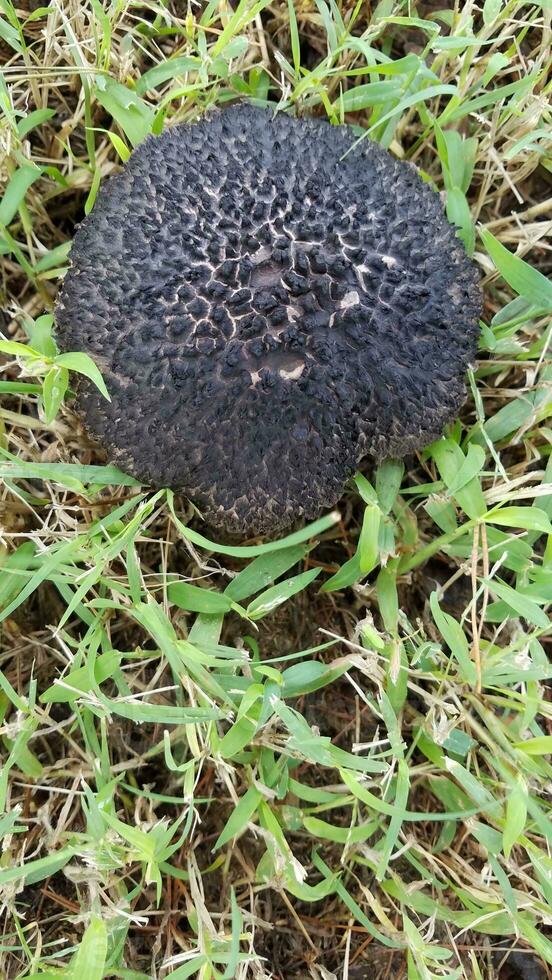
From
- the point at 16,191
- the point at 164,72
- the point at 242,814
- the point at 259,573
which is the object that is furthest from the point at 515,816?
the point at 164,72

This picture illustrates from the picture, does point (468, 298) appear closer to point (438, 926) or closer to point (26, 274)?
point (26, 274)

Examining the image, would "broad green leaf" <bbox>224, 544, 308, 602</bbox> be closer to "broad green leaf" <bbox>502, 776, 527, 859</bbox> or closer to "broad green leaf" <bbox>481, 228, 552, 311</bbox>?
"broad green leaf" <bbox>502, 776, 527, 859</bbox>

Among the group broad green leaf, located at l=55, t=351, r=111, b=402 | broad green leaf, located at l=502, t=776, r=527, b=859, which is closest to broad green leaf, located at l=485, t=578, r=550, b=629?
broad green leaf, located at l=502, t=776, r=527, b=859

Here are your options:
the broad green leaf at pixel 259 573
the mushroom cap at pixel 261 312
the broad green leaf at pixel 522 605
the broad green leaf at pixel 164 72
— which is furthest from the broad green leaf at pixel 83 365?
the broad green leaf at pixel 522 605

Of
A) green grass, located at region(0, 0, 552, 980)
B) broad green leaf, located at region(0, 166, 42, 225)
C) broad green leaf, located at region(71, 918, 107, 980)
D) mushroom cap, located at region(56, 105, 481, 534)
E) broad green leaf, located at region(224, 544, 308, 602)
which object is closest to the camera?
broad green leaf, located at region(71, 918, 107, 980)

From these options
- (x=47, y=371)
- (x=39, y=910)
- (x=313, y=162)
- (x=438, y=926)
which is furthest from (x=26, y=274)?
(x=438, y=926)

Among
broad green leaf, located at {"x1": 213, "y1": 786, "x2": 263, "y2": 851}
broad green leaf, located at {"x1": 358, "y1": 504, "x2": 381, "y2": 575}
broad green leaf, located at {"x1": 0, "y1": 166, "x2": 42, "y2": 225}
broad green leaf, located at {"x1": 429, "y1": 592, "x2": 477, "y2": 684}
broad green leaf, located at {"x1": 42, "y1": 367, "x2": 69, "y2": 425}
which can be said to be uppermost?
broad green leaf, located at {"x1": 0, "y1": 166, "x2": 42, "y2": 225}

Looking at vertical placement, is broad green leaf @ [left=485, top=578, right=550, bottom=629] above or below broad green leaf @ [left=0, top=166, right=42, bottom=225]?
below

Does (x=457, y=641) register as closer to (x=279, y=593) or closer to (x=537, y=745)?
(x=537, y=745)
